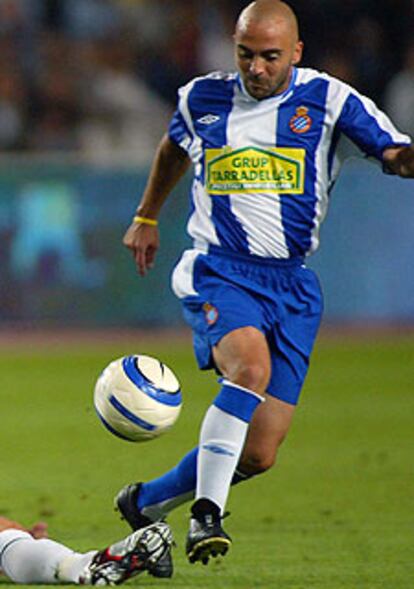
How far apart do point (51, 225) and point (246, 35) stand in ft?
32.8

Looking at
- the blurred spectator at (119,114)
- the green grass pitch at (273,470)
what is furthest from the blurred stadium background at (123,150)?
the green grass pitch at (273,470)

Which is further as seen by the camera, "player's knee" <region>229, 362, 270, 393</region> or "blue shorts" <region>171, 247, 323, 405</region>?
"blue shorts" <region>171, 247, 323, 405</region>

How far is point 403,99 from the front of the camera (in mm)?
16984

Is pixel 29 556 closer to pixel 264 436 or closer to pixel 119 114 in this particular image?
pixel 264 436

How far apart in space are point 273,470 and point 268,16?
3.79m

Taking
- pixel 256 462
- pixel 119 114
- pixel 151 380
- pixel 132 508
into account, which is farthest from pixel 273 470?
pixel 119 114

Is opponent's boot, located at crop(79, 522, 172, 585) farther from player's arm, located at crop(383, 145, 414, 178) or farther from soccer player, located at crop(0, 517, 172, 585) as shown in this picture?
player's arm, located at crop(383, 145, 414, 178)

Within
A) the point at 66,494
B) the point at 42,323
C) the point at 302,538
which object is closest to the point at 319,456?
the point at 66,494

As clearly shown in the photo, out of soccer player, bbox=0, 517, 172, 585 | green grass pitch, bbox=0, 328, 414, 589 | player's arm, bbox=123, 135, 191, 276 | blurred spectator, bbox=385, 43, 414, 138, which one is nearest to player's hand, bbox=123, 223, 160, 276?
player's arm, bbox=123, 135, 191, 276

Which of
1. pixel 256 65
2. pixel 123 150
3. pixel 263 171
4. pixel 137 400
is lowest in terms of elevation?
pixel 123 150

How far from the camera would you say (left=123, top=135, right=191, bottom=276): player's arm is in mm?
6828

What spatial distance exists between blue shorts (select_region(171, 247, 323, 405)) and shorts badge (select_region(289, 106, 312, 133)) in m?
0.52

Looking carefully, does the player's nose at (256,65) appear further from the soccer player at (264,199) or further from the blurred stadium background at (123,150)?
the blurred stadium background at (123,150)

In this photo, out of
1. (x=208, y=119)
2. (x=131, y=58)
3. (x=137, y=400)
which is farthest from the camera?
(x=131, y=58)
